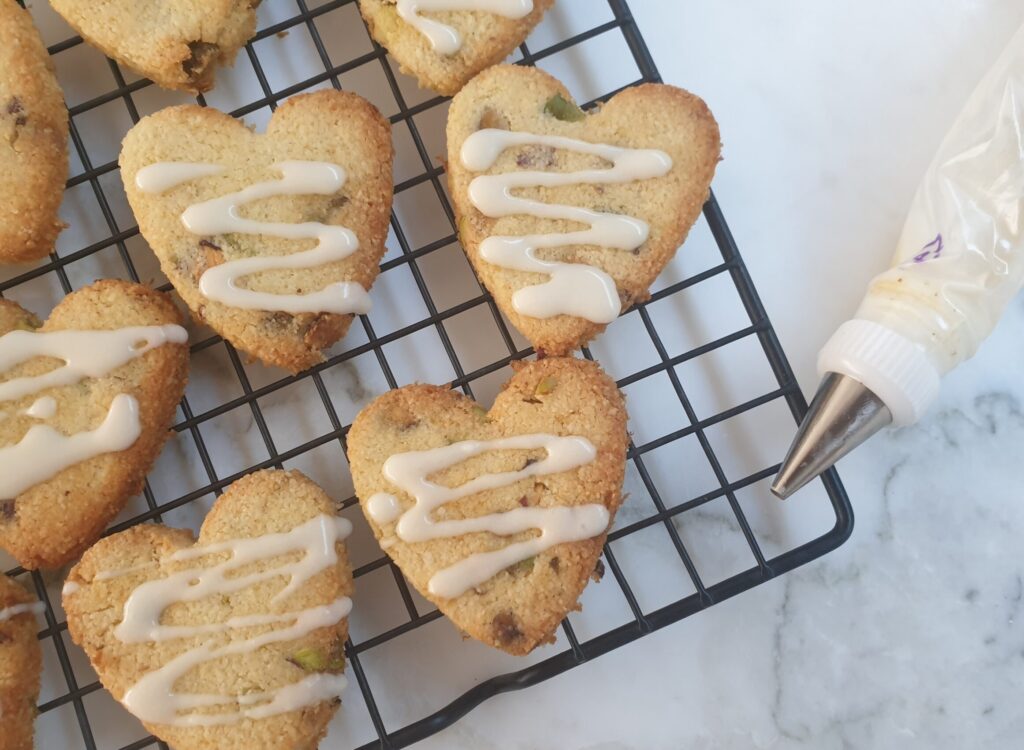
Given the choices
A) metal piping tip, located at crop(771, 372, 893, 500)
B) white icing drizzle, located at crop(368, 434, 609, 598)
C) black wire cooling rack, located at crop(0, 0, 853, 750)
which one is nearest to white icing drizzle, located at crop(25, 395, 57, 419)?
black wire cooling rack, located at crop(0, 0, 853, 750)

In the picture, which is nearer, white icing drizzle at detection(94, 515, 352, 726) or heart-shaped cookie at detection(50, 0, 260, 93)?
white icing drizzle at detection(94, 515, 352, 726)

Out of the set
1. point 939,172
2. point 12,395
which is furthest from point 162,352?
point 939,172

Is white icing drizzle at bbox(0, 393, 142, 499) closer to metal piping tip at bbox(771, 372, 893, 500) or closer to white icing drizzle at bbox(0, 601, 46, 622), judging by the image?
white icing drizzle at bbox(0, 601, 46, 622)

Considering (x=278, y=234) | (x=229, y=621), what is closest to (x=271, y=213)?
(x=278, y=234)

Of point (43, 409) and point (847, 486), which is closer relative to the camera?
point (43, 409)

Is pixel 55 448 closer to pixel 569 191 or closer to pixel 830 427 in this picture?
pixel 569 191

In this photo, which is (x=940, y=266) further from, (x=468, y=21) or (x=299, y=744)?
(x=299, y=744)

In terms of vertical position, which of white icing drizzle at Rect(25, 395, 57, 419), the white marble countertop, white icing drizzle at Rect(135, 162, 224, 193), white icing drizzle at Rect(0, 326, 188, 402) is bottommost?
the white marble countertop
